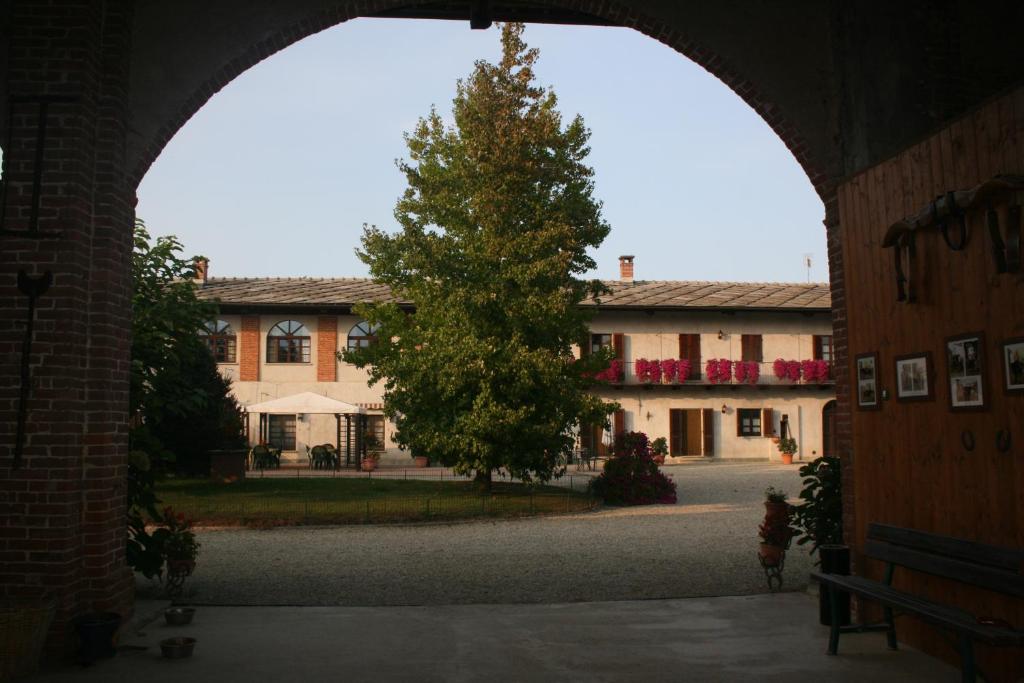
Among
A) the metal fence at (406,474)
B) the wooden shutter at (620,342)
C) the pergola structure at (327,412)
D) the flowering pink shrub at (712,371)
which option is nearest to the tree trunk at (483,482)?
the metal fence at (406,474)

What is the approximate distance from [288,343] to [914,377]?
2553cm

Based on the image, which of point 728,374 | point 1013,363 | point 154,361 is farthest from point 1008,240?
point 728,374

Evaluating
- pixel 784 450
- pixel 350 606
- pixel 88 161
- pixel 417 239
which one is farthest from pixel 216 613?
pixel 784 450

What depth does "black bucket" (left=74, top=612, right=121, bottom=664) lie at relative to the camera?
5.45 metres

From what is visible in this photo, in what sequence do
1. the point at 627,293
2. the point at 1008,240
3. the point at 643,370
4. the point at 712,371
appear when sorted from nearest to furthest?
the point at 1008,240 < the point at 643,370 < the point at 712,371 < the point at 627,293

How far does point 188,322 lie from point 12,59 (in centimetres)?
528

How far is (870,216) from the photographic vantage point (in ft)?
20.4

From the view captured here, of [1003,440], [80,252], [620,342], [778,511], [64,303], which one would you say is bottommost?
[778,511]

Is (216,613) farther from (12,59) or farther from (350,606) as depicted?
(12,59)

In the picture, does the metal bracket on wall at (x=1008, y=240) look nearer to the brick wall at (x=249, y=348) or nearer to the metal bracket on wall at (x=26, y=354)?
the metal bracket on wall at (x=26, y=354)

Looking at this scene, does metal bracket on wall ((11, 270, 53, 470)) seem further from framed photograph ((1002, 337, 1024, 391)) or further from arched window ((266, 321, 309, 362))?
arched window ((266, 321, 309, 362))

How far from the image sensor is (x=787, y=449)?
100 feet

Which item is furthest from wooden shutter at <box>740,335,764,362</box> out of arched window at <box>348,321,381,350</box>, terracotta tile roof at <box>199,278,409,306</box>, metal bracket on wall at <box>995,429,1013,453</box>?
metal bracket on wall at <box>995,429,1013,453</box>

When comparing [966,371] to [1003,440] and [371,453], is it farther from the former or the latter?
[371,453]
